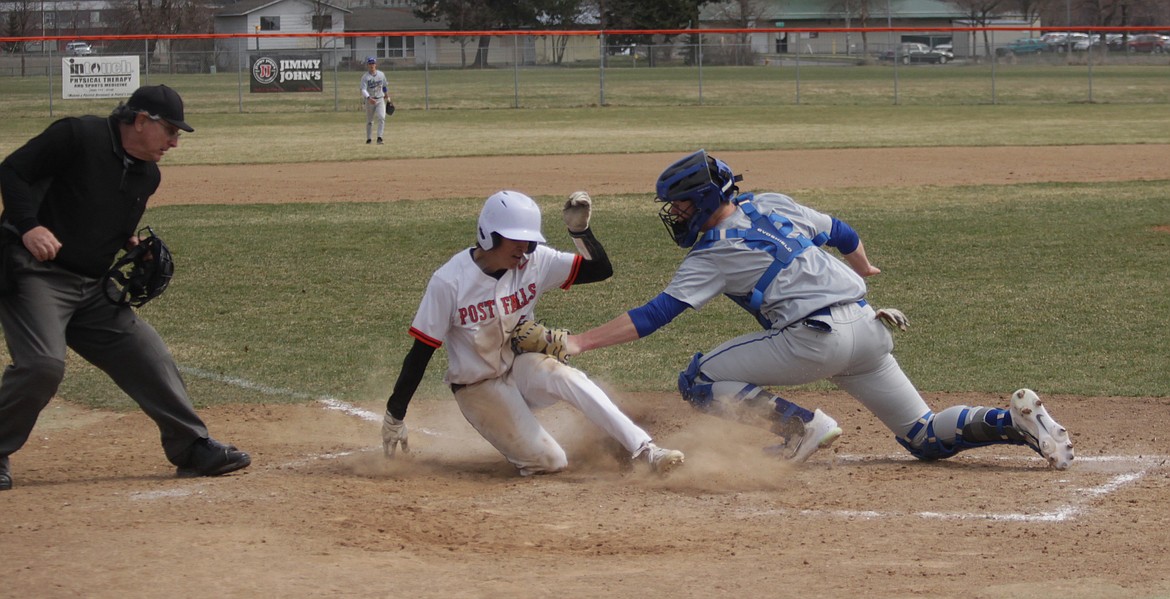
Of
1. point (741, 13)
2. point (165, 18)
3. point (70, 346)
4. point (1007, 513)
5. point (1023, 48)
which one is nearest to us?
point (1007, 513)

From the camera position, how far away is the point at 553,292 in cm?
1077

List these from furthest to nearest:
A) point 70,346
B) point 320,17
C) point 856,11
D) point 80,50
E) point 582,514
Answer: point 856,11 → point 320,17 → point 80,50 → point 70,346 → point 582,514

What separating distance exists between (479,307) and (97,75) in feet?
107

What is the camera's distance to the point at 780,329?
5.54 meters

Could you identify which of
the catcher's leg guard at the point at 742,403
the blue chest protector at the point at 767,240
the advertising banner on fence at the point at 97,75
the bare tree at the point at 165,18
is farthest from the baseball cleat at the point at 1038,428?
the bare tree at the point at 165,18

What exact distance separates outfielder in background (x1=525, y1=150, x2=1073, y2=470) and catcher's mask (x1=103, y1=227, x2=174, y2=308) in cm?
170

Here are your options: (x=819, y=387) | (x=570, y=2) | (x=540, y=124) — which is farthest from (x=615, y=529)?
(x=570, y=2)

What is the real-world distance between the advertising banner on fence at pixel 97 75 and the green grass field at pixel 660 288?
20134 mm

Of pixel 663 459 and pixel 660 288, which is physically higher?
pixel 660 288

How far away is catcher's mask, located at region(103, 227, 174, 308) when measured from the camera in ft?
18.1

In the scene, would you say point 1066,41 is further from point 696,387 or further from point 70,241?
point 70,241

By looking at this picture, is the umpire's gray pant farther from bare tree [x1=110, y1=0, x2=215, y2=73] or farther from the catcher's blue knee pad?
bare tree [x1=110, y1=0, x2=215, y2=73]

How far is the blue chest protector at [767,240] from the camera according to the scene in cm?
541

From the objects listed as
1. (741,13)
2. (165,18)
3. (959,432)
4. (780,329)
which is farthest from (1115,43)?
(780,329)
